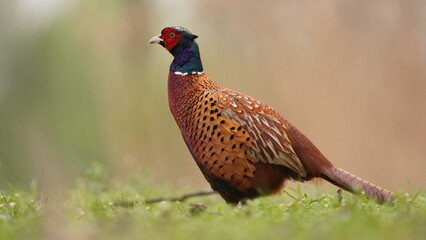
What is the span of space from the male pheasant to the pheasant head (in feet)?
0.98

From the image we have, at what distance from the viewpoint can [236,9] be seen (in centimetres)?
1154

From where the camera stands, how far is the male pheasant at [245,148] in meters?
4.88

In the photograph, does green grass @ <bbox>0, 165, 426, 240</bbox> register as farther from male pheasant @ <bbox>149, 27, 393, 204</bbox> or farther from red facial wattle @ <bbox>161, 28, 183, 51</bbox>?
red facial wattle @ <bbox>161, 28, 183, 51</bbox>

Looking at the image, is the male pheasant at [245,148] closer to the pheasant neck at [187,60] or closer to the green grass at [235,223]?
the pheasant neck at [187,60]

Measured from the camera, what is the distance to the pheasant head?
5.56m

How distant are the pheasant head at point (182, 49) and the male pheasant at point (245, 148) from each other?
30cm

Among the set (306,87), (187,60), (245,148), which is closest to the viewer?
(245,148)

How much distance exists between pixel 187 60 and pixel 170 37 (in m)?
0.31

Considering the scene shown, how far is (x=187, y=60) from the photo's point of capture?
5.57 metres

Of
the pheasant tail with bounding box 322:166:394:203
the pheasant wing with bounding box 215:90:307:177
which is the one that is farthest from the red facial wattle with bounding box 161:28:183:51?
the pheasant tail with bounding box 322:166:394:203

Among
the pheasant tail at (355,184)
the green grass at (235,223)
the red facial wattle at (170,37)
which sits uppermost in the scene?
the red facial wattle at (170,37)

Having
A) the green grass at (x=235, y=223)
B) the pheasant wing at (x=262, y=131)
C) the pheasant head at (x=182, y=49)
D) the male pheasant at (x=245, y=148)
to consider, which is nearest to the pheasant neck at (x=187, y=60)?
the pheasant head at (x=182, y=49)

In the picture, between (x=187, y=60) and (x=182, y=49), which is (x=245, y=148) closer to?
(x=187, y=60)

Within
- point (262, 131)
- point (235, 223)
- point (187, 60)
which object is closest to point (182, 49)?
point (187, 60)
